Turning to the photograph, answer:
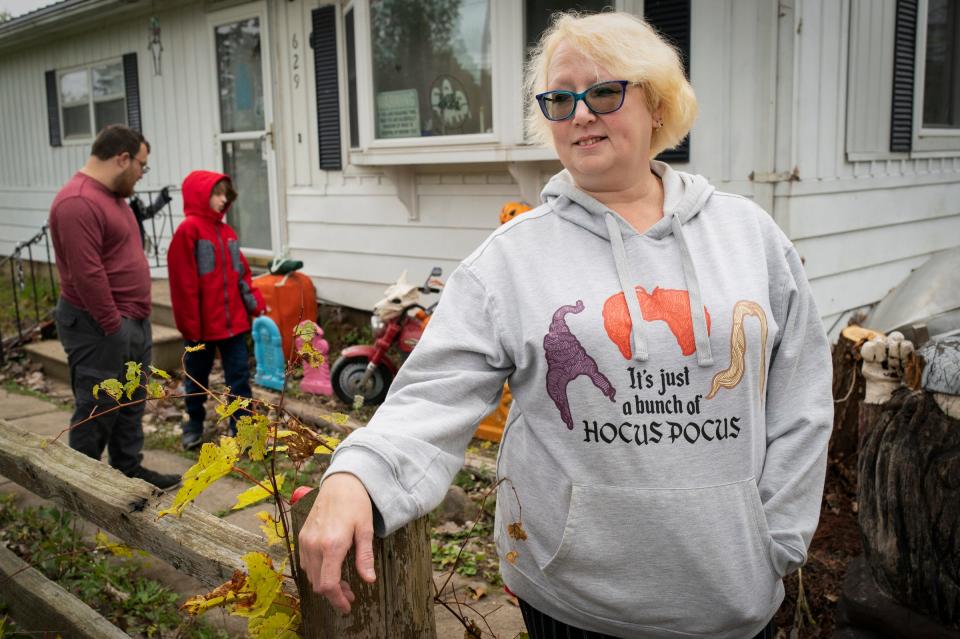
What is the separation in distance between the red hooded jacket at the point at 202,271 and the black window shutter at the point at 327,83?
93.2 inches

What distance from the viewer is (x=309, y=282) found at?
8.02 m

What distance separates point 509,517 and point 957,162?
7.00 meters

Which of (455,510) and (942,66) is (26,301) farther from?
(942,66)

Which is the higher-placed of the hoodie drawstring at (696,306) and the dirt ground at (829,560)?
the hoodie drawstring at (696,306)

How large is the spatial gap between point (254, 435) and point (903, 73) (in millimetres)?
6102

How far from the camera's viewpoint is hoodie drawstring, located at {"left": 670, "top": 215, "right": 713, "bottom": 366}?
60.7 inches

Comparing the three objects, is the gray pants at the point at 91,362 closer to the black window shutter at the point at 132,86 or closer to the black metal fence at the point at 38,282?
the black metal fence at the point at 38,282

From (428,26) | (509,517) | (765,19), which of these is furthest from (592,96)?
(428,26)

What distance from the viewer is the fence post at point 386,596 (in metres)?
1.50

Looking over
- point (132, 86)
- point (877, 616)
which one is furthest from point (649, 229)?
point (132, 86)

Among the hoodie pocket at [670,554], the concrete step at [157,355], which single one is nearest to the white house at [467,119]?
the concrete step at [157,355]

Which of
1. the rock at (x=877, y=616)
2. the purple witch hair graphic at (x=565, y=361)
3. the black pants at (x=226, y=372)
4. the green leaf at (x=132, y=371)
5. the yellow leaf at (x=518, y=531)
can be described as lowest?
the rock at (x=877, y=616)

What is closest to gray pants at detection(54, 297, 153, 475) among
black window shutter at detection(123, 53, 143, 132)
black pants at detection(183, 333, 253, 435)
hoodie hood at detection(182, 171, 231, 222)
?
black pants at detection(183, 333, 253, 435)

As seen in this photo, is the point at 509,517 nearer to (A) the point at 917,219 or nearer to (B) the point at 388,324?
(B) the point at 388,324
